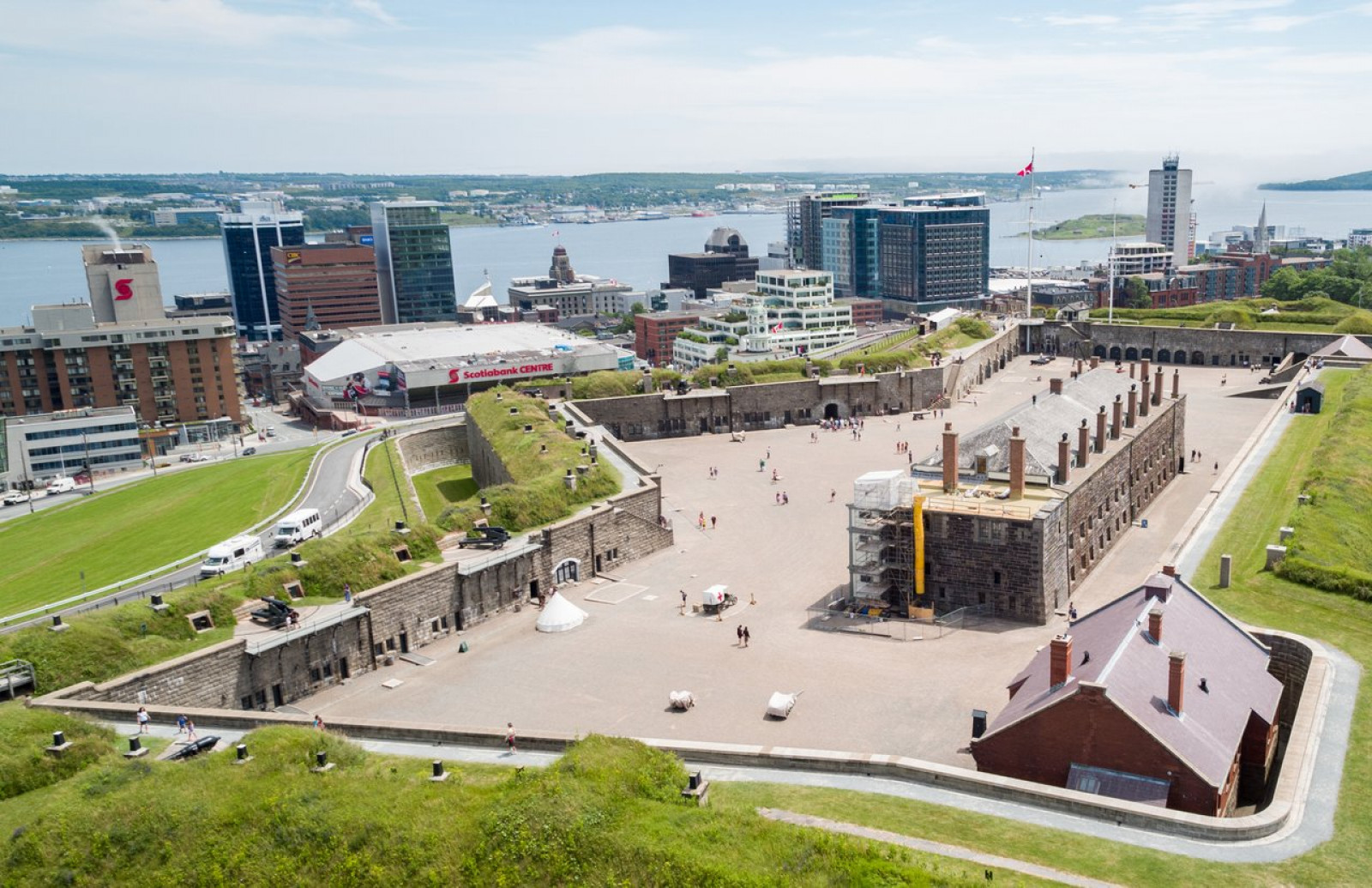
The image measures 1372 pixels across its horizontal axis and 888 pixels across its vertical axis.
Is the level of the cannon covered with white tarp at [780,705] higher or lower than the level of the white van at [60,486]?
higher

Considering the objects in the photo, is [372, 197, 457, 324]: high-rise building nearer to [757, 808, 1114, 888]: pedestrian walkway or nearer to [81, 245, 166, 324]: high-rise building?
[81, 245, 166, 324]: high-rise building

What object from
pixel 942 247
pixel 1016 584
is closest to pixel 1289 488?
pixel 1016 584

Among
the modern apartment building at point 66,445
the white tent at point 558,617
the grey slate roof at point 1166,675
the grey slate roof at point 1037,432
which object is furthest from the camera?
the modern apartment building at point 66,445

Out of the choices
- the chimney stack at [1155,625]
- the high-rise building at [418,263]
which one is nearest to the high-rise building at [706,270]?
the high-rise building at [418,263]

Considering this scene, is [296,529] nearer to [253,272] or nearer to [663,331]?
[663,331]

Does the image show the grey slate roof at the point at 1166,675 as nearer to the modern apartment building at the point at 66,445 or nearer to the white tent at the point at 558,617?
the white tent at the point at 558,617

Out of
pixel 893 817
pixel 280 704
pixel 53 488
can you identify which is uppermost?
pixel 893 817

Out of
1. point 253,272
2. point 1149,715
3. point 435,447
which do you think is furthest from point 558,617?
point 253,272

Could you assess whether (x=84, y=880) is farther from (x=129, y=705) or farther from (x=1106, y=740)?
(x=1106, y=740)
